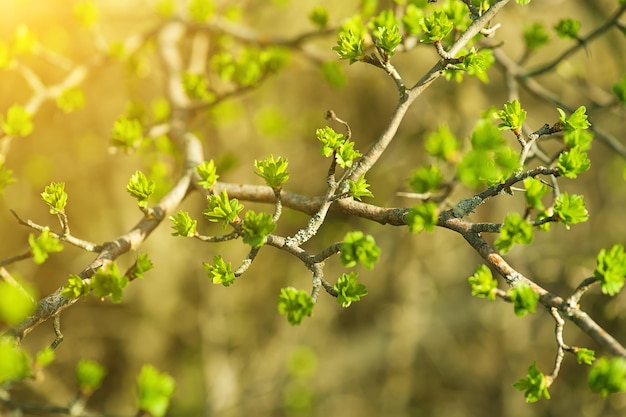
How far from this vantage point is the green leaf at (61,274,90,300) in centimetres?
117

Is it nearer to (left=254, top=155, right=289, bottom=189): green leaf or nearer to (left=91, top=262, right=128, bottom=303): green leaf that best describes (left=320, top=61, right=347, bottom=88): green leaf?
(left=254, top=155, right=289, bottom=189): green leaf

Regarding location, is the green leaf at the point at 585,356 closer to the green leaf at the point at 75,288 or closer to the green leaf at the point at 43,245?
the green leaf at the point at 75,288

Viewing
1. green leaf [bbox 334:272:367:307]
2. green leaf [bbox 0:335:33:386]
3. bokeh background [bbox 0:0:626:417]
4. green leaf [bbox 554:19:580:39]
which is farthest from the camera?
bokeh background [bbox 0:0:626:417]

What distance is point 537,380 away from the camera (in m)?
1.15

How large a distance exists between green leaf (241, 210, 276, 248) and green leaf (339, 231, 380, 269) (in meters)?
0.18

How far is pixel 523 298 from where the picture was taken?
109 centimetres

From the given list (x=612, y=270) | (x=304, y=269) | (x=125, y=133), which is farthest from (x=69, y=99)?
(x=304, y=269)

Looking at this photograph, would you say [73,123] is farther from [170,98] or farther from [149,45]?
[170,98]

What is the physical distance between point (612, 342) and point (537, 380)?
0.17 m

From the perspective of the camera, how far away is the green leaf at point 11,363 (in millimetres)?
955

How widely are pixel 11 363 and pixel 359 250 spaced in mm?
677

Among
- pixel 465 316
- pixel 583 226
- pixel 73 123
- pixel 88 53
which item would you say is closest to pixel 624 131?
pixel 583 226

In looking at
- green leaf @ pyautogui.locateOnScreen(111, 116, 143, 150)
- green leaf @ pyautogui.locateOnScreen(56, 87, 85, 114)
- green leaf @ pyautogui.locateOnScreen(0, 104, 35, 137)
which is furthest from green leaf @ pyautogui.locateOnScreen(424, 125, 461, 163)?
green leaf @ pyautogui.locateOnScreen(56, 87, 85, 114)

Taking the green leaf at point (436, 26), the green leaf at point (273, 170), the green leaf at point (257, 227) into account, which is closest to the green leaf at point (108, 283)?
the green leaf at point (257, 227)
